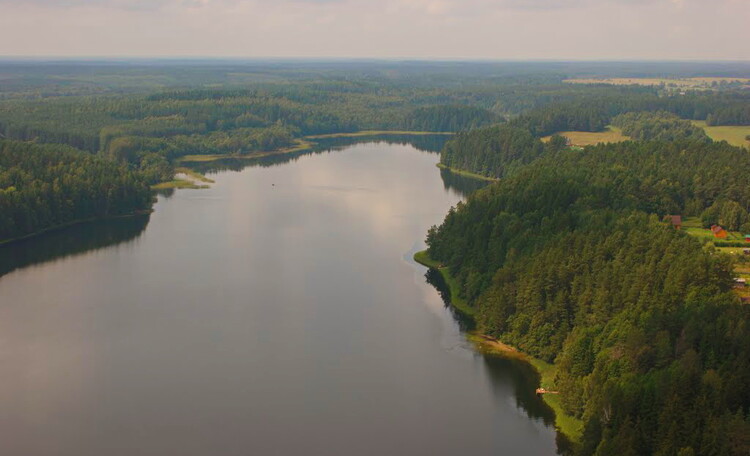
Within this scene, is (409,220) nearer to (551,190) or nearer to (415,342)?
(551,190)

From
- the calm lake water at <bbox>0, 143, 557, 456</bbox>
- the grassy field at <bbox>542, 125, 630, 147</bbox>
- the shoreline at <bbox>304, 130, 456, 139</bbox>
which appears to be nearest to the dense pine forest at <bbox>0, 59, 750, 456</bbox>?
the grassy field at <bbox>542, 125, 630, 147</bbox>

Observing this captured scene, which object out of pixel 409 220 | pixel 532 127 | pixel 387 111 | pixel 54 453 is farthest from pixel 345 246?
pixel 387 111

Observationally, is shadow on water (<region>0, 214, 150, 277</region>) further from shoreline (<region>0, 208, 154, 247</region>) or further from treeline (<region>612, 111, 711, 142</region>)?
treeline (<region>612, 111, 711, 142</region>)

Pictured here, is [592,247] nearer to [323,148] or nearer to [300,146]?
[323,148]

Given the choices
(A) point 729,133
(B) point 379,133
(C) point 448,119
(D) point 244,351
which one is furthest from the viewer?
(C) point 448,119

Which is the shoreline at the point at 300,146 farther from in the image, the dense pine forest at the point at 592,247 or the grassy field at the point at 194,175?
the grassy field at the point at 194,175

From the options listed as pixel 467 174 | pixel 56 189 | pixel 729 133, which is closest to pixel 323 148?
pixel 467 174
